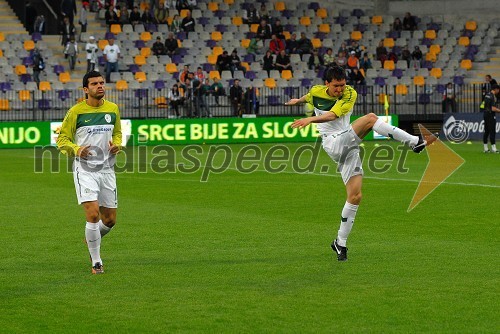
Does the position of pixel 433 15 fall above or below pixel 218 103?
above

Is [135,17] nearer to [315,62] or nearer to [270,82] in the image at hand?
[270,82]

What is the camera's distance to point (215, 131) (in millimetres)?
38750

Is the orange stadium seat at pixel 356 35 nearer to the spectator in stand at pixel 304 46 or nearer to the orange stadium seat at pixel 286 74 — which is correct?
the spectator in stand at pixel 304 46

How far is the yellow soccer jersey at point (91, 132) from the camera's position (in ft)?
37.3

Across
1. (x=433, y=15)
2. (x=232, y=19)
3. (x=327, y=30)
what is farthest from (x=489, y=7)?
(x=232, y=19)

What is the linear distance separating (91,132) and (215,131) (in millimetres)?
27302

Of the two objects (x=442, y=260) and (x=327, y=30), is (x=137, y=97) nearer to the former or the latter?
(x=327, y=30)

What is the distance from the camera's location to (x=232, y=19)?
46.1 m

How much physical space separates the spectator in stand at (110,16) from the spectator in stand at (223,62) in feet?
16.3


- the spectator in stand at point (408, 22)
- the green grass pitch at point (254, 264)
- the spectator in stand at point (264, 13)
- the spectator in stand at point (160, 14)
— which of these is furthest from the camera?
the spectator in stand at point (408, 22)

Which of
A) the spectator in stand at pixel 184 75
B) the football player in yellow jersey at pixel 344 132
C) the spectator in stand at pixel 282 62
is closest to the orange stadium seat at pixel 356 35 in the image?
the spectator in stand at pixel 282 62

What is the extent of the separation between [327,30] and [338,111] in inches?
1421

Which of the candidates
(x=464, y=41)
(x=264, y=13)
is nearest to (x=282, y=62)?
(x=264, y=13)

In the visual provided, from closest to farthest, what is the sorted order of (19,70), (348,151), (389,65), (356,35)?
(348,151)
(19,70)
(389,65)
(356,35)
